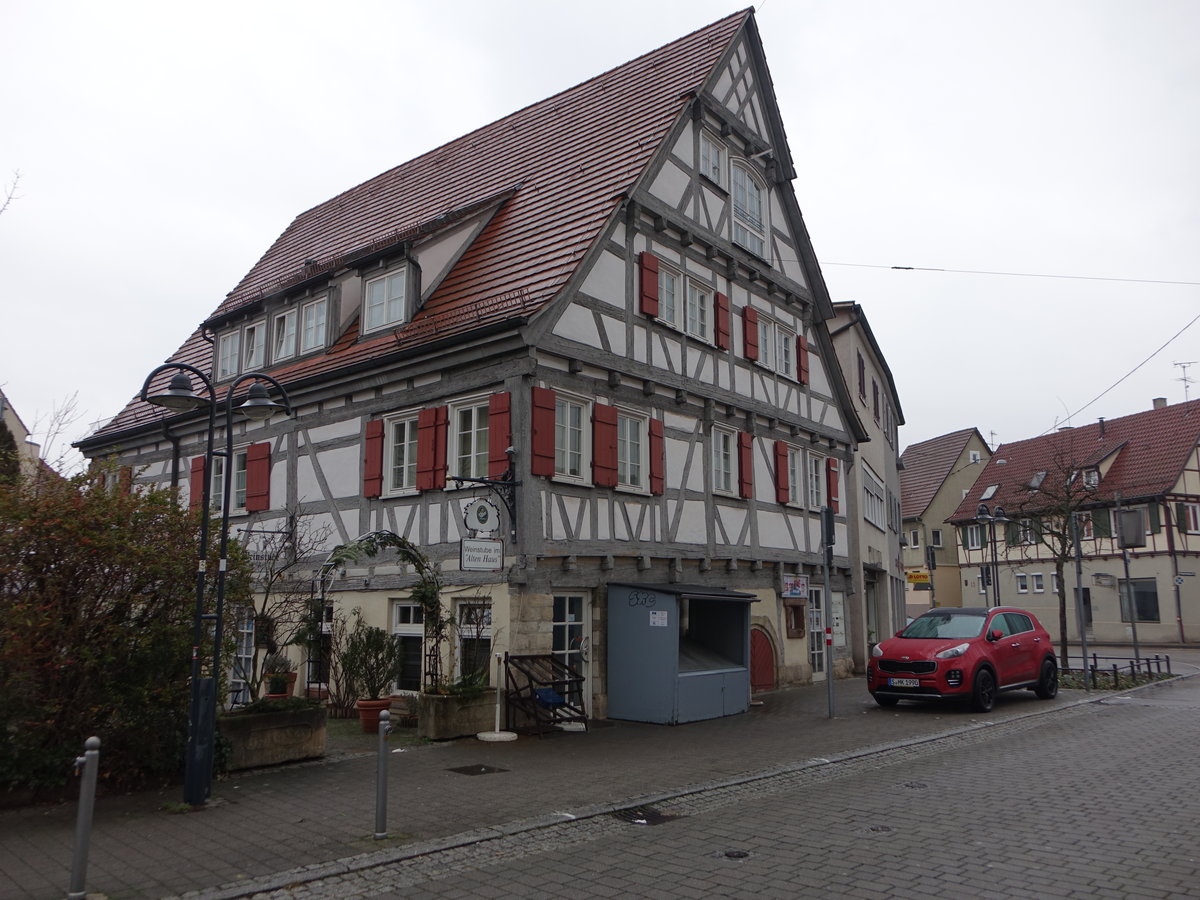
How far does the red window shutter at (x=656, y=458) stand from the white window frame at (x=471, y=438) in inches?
114

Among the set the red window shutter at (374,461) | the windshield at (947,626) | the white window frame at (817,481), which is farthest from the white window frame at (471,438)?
the white window frame at (817,481)

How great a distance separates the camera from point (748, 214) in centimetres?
1972

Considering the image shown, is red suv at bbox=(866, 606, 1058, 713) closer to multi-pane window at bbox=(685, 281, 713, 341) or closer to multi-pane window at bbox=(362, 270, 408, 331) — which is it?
multi-pane window at bbox=(685, 281, 713, 341)

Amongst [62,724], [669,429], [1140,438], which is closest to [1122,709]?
[669,429]

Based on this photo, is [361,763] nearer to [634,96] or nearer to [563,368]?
[563,368]

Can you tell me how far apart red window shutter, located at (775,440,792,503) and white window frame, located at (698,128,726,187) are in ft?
17.1

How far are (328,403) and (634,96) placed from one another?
831 cm

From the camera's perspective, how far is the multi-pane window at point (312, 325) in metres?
18.2

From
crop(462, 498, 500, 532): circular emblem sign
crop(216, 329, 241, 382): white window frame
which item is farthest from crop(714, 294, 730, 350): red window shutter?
crop(216, 329, 241, 382): white window frame

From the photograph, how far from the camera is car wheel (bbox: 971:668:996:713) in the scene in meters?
15.2

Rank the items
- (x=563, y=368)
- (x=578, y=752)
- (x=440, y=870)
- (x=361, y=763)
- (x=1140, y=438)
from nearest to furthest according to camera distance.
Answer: (x=440, y=870) → (x=361, y=763) → (x=578, y=752) → (x=563, y=368) → (x=1140, y=438)

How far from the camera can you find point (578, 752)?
11.4 m

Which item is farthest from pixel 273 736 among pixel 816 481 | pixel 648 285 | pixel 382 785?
pixel 816 481

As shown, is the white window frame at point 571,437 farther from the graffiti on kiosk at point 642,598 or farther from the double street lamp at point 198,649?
the double street lamp at point 198,649
